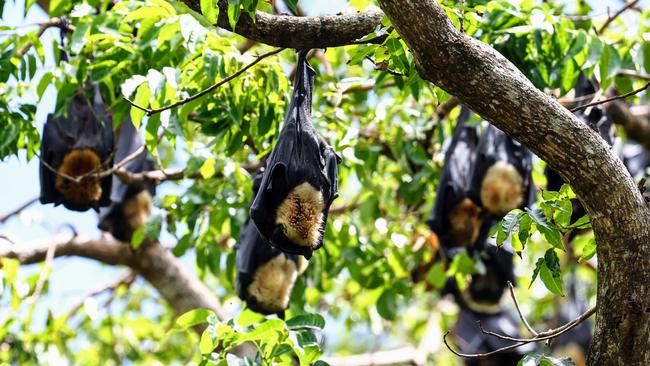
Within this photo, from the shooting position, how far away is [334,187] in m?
4.55

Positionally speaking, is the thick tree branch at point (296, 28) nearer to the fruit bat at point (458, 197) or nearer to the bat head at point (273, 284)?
the bat head at point (273, 284)

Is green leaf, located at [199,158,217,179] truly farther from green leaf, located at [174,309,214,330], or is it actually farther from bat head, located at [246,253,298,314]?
green leaf, located at [174,309,214,330]

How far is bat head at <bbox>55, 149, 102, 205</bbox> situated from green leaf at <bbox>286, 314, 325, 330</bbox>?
2.52 m

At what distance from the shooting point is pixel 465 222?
7.22 metres

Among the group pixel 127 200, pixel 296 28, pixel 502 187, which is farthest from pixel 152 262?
pixel 296 28

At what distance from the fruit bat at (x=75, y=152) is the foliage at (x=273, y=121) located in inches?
19.5

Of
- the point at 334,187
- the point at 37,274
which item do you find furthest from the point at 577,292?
the point at 334,187

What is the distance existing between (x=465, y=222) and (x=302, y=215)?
3177mm

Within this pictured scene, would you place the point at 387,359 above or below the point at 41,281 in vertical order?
below

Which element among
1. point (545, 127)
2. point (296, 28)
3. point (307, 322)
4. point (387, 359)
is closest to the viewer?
point (545, 127)

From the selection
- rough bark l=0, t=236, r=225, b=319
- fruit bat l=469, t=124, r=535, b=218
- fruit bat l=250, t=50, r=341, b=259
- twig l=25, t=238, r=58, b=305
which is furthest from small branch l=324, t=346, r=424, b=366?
fruit bat l=250, t=50, r=341, b=259

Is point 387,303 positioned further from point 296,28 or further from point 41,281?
point 296,28

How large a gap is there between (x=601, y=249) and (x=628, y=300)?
0.21 m

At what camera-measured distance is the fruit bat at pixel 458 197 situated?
22.6 feet
